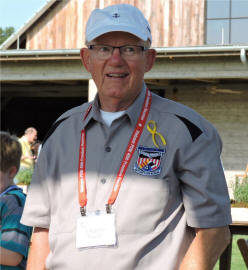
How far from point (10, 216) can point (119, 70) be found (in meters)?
1.35

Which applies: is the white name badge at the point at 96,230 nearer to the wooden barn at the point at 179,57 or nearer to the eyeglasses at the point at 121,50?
the eyeglasses at the point at 121,50

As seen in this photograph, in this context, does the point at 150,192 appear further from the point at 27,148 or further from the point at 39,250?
the point at 27,148

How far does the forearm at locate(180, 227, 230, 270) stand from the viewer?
230cm

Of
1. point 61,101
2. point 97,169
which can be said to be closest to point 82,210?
point 97,169

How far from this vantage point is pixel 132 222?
235 centimetres

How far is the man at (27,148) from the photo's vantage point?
1315 centimetres

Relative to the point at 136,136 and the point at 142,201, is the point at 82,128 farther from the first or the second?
the point at 142,201

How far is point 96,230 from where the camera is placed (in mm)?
2412

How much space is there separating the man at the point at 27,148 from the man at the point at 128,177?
1058cm

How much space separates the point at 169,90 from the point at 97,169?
15.2 m

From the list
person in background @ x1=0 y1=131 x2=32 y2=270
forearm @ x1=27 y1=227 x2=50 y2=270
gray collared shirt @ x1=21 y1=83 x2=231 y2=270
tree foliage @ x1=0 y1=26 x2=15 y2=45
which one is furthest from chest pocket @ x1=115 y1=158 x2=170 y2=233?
tree foliage @ x1=0 y1=26 x2=15 y2=45

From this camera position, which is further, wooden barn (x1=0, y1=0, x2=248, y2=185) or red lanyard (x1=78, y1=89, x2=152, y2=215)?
wooden barn (x1=0, y1=0, x2=248, y2=185)

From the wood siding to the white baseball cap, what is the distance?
14.0 meters

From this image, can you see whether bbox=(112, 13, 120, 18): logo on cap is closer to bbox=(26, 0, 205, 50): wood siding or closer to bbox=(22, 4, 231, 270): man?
bbox=(22, 4, 231, 270): man
